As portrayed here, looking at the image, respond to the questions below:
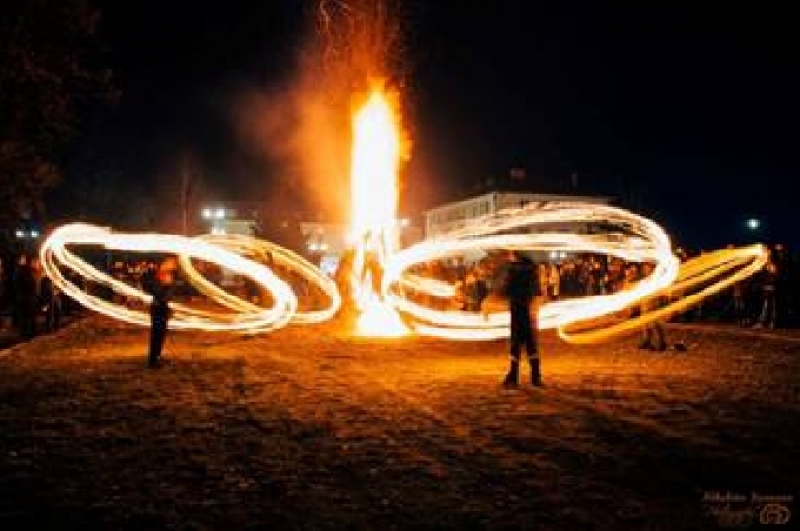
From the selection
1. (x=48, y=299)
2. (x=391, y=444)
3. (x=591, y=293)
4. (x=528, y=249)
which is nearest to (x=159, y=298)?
(x=48, y=299)

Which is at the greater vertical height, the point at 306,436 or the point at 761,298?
the point at 761,298

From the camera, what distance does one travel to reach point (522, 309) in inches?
545

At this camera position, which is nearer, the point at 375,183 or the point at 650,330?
the point at 650,330

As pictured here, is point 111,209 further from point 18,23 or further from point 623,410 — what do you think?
point 623,410

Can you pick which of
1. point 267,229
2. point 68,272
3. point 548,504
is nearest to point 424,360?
point 548,504

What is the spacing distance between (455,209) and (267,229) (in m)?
30.6

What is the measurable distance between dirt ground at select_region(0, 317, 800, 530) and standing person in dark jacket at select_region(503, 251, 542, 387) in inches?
25.7

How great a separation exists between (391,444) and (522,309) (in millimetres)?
5105

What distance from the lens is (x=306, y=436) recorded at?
31.8 feet

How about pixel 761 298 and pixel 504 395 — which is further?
pixel 761 298

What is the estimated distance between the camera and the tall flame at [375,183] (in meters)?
26.7

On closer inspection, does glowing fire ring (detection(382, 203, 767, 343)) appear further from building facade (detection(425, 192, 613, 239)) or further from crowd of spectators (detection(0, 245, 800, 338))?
building facade (detection(425, 192, 613, 239))

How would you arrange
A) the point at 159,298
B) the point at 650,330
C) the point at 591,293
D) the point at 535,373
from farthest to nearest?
the point at 591,293
the point at 650,330
the point at 159,298
the point at 535,373

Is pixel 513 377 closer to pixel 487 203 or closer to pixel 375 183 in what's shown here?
pixel 375 183
